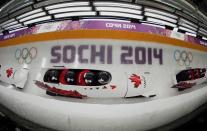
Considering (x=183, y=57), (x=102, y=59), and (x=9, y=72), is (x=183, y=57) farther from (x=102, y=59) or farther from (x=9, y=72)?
(x=9, y=72)

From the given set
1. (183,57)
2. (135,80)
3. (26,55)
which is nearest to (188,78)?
(183,57)

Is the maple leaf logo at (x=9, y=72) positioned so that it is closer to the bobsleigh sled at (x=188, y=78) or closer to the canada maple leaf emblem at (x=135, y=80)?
the canada maple leaf emblem at (x=135, y=80)

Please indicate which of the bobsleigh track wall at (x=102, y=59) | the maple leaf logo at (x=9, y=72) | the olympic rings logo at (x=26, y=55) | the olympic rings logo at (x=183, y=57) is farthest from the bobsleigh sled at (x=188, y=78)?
the maple leaf logo at (x=9, y=72)

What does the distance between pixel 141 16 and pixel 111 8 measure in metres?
1.17

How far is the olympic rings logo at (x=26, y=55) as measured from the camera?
811cm

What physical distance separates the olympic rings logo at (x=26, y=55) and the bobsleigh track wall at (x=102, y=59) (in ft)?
0.11

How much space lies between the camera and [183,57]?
8586mm

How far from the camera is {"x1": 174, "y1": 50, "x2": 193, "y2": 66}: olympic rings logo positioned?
843 centimetres

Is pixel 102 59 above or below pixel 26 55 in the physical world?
below

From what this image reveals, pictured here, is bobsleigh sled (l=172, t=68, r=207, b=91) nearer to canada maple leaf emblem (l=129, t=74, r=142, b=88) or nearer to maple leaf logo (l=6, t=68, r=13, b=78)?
canada maple leaf emblem (l=129, t=74, r=142, b=88)

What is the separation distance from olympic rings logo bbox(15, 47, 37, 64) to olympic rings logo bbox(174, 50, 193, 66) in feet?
16.1

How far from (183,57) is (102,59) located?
308 cm

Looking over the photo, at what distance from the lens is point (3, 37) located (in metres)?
9.29

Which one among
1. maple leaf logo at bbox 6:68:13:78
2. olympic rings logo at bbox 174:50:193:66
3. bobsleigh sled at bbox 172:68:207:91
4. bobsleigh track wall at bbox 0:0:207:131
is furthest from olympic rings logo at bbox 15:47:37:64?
olympic rings logo at bbox 174:50:193:66
